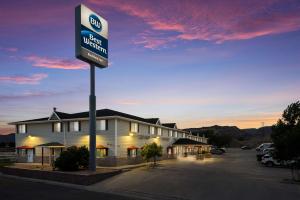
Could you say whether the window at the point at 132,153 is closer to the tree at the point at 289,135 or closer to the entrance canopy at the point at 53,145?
the entrance canopy at the point at 53,145

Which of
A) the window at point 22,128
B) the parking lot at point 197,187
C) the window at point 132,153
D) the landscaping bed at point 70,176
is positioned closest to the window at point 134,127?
the window at point 132,153

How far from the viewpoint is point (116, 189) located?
25984mm

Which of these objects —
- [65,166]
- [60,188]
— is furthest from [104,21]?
[60,188]

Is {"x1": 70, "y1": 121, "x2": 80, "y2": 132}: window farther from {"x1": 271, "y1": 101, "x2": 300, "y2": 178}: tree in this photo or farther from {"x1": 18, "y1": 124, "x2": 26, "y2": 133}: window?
{"x1": 271, "y1": 101, "x2": 300, "y2": 178}: tree

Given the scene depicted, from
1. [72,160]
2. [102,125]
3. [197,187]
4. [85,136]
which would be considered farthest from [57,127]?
[197,187]

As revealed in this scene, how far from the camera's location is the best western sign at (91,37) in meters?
32.8

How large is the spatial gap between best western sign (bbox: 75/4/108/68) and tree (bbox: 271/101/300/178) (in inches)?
717

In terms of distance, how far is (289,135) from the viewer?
30031 mm

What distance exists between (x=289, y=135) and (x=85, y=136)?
27.0 m

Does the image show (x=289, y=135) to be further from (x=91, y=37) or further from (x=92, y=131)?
(x=91, y=37)

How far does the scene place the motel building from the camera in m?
45.8

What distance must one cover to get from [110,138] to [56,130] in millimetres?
9817

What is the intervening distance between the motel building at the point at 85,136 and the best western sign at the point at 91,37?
36.3 ft

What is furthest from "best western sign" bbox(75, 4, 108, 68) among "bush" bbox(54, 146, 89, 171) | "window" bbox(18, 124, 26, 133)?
"window" bbox(18, 124, 26, 133)
